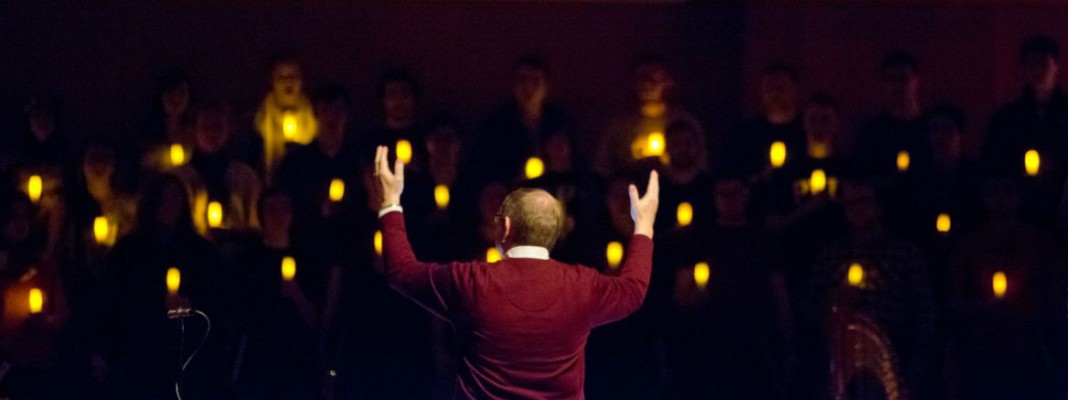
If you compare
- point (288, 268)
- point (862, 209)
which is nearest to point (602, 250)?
point (862, 209)

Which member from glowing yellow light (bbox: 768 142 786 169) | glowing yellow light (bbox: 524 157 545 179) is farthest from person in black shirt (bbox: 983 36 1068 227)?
glowing yellow light (bbox: 524 157 545 179)

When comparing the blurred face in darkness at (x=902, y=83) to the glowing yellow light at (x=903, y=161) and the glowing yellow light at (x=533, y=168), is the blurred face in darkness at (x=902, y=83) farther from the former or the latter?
the glowing yellow light at (x=533, y=168)

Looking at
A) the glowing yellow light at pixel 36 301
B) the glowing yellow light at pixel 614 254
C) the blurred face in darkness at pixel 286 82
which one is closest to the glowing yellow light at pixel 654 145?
the glowing yellow light at pixel 614 254

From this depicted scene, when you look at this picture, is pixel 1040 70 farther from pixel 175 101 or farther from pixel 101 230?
pixel 101 230

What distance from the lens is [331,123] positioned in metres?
7.08

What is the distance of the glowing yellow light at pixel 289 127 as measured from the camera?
23.3 feet

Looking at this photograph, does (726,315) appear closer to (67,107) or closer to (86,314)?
(86,314)

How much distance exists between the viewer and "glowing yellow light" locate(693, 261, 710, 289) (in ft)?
21.4

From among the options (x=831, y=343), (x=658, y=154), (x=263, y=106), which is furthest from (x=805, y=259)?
(x=263, y=106)

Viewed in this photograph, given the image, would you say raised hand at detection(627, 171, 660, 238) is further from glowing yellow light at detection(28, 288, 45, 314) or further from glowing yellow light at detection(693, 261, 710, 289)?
glowing yellow light at detection(28, 288, 45, 314)

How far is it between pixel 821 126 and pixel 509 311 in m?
3.73

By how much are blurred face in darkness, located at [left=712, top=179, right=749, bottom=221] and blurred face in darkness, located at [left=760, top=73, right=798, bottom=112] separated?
1.76 feet

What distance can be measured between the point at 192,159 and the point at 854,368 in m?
3.23

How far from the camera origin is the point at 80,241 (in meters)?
6.99
